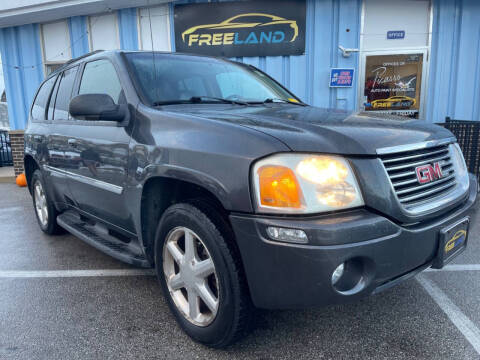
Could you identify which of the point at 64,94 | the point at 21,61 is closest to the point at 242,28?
the point at 64,94

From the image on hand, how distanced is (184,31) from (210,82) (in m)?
5.57

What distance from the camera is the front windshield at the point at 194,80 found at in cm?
246

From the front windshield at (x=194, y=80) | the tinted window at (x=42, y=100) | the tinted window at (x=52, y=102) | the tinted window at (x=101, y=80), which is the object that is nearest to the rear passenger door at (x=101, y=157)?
the tinted window at (x=101, y=80)

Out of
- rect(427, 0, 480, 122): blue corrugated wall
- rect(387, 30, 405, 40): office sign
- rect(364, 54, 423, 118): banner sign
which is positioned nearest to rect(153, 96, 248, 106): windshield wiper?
rect(364, 54, 423, 118): banner sign

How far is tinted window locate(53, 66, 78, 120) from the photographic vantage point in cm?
329

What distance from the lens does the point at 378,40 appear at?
23.5 ft

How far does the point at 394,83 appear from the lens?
732cm

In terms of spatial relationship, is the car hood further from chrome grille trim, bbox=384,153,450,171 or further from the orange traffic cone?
the orange traffic cone

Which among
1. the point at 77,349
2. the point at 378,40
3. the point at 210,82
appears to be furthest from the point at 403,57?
the point at 77,349

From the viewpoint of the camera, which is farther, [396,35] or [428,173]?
[396,35]

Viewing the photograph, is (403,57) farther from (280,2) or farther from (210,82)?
(210,82)

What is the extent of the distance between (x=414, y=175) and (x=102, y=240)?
228 centimetres

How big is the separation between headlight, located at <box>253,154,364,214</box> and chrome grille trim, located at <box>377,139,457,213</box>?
0.23 meters

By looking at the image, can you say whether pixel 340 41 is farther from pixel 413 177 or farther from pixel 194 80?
pixel 413 177
